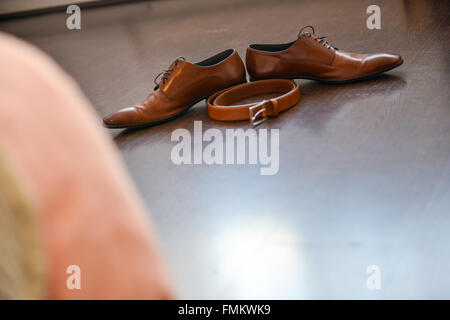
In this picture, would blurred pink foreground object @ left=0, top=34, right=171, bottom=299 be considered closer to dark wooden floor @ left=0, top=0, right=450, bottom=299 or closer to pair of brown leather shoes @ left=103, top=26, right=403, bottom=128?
dark wooden floor @ left=0, top=0, right=450, bottom=299

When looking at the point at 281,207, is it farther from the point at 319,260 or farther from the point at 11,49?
the point at 11,49

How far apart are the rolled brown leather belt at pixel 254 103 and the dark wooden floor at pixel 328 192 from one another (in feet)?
0.12

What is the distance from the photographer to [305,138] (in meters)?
1.36

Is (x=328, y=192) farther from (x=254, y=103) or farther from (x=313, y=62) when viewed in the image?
(x=313, y=62)

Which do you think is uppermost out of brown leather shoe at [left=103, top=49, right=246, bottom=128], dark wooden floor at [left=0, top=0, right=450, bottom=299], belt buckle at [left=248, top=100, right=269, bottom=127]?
brown leather shoe at [left=103, top=49, right=246, bottom=128]

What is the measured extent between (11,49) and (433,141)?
43.4 inches

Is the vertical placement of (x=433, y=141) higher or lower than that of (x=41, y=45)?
lower

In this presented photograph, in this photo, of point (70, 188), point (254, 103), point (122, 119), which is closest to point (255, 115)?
point (254, 103)

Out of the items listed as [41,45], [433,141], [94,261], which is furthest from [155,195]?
[41,45]

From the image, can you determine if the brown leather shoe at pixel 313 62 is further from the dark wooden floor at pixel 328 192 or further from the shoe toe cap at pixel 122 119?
the shoe toe cap at pixel 122 119

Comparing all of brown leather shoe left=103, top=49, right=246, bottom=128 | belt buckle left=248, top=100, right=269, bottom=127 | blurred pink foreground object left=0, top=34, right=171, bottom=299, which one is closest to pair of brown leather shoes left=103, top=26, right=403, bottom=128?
brown leather shoe left=103, top=49, right=246, bottom=128

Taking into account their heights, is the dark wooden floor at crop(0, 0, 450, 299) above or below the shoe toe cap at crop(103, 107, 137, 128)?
below

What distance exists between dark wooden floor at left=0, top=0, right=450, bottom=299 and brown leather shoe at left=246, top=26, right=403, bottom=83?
0.04m

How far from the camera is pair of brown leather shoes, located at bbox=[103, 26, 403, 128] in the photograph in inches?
64.9
